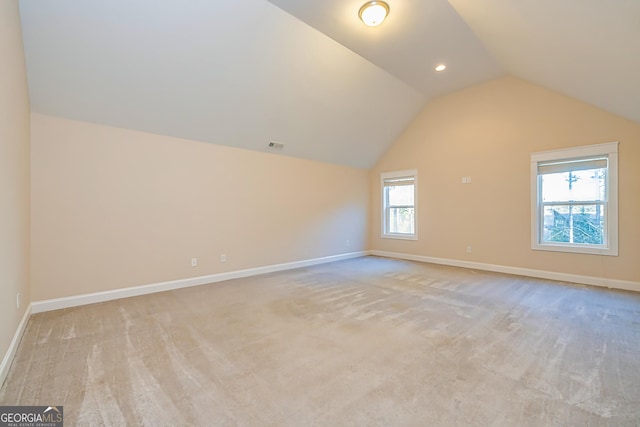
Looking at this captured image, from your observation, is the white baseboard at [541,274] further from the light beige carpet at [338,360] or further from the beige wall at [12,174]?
the beige wall at [12,174]

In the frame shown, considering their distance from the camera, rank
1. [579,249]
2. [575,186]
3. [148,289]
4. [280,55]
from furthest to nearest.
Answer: [575,186]
[579,249]
[148,289]
[280,55]

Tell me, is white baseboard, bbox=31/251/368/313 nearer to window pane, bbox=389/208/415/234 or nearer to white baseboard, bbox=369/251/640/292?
window pane, bbox=389/208/415/234

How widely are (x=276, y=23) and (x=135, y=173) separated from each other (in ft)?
9.13

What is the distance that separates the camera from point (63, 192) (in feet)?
10.9

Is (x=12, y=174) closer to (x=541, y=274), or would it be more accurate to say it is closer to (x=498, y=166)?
(x=498, y=166)

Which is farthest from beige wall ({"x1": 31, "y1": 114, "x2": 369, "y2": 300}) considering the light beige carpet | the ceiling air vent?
the light beige carpet

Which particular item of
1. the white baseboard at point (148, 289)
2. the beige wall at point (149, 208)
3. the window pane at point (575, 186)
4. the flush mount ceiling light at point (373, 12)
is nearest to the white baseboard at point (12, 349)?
the white baseboard at point (148, 289)

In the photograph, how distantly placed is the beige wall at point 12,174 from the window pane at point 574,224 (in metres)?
6.87

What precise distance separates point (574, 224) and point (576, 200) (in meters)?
0.40

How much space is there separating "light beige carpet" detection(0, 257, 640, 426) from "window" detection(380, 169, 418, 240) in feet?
9.93

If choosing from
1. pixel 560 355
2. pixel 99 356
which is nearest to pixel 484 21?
pixel 560 355

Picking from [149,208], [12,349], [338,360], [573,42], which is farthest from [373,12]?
[12,349]

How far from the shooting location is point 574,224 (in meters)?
4.49

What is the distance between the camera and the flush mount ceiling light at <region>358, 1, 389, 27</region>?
2990 mm
